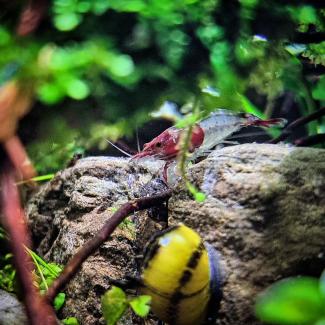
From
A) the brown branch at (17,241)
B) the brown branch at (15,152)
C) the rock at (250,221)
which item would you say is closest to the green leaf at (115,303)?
the brown branch at (17,241)

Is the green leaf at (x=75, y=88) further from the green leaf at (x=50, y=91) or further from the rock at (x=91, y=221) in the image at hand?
the rock at (x=91, y=221)

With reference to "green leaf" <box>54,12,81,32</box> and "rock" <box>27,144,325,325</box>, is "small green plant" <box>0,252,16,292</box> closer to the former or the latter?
"rock" <box>27,144,325,325</box>

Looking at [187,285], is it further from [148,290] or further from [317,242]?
[317,242]

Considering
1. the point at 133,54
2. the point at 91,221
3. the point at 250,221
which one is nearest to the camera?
the point at 133,54

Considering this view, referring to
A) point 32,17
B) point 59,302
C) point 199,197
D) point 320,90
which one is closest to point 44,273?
point 59,302

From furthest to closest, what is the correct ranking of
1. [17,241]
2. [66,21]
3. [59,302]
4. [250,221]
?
[59,302]
[250,221]
[17,241]
[66,21]

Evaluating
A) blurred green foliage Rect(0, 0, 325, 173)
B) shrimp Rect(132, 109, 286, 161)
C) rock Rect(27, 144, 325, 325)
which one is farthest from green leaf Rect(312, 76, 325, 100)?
rock Rect(27, 144, 325, 325)

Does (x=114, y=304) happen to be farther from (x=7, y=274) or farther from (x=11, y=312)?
(x=7, y=274)
